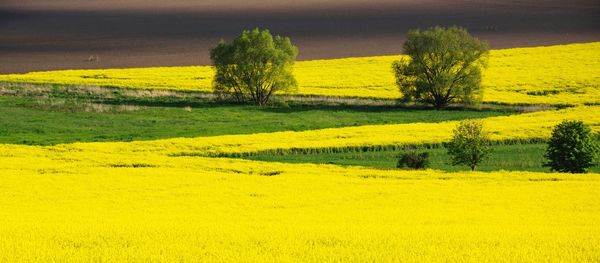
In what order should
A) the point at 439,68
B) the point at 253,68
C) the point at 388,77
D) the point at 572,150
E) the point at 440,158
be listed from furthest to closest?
1. the point at 388,77
2. the point at 253,68
3. the point at 439,68
4. the point at 440,158
5. the point at 572,150

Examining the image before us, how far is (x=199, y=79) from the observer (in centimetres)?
8362

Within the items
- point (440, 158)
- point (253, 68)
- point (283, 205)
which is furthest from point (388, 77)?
point (283, 205)

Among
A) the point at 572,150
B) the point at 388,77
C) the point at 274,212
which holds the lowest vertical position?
the point at 274,212

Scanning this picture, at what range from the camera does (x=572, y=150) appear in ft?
132

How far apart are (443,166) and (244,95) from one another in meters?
32.7

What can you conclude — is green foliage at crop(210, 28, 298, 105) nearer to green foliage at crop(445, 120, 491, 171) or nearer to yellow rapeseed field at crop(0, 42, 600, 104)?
yellow rapeseed field at crop(0, 42, 600, 104)

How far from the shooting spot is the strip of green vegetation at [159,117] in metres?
53.1

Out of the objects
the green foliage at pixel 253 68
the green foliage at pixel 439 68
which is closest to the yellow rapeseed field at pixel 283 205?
the green foliage at pixel 439 68

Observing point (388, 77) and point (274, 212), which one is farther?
point (388, 77)

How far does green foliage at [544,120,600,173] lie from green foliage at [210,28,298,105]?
108 ft

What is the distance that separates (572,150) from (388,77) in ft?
142

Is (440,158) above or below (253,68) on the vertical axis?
below

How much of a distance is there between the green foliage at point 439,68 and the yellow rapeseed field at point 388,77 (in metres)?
2.51

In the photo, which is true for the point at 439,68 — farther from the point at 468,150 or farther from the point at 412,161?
the point at 412,161
